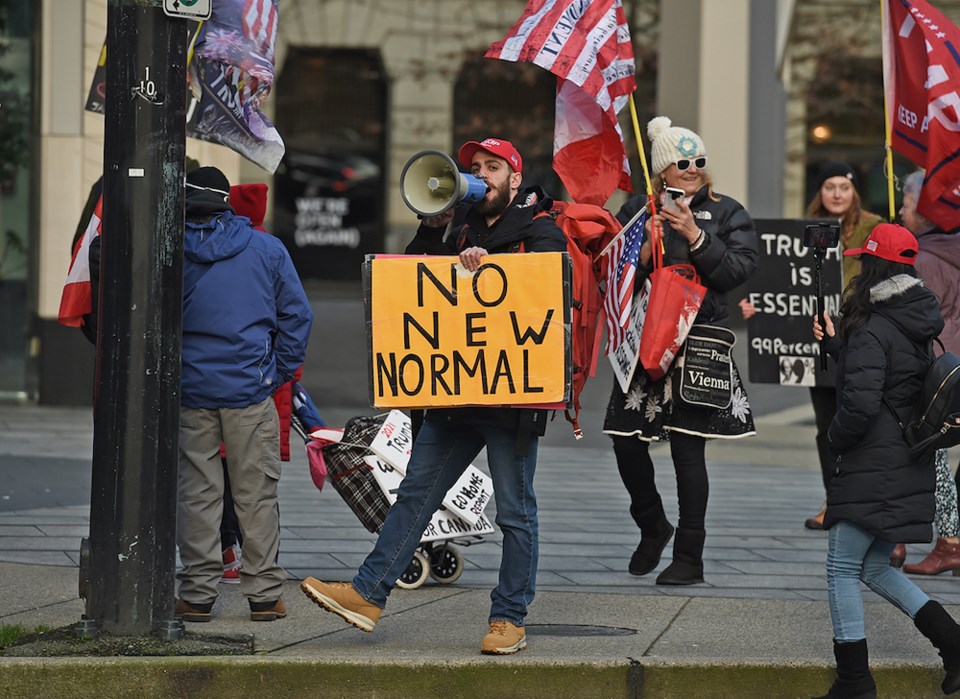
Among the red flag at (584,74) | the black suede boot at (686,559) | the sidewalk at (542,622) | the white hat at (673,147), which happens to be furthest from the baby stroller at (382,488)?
the white hat at (673,147)

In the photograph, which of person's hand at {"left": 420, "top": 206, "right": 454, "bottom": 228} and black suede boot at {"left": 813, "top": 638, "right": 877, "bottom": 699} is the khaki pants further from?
black suede boot at {"left": 813, "top": 638, "right": 877, "bottom": 699}

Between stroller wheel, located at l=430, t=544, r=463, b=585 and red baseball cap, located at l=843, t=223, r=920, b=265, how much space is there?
233 cm

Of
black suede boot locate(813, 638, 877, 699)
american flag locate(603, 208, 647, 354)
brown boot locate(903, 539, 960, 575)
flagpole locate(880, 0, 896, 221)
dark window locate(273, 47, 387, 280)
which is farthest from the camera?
dark window locate(273, 47, 387, 280)

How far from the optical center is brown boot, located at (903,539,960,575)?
303 inches

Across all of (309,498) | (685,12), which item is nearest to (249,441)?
(309,498)

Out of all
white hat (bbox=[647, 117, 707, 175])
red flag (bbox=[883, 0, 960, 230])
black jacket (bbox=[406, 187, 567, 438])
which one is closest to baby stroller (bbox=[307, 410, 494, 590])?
black jacket (bbox=[406, 187, 567, 438])

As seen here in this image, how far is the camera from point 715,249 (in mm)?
7102

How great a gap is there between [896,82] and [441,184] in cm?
298

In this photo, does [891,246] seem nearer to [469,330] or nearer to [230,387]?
[469,330]

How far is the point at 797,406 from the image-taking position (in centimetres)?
1527

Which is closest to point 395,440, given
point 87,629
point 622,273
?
point 622,273

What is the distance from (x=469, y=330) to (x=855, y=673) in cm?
176

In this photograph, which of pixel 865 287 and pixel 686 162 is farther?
pixel 686 162

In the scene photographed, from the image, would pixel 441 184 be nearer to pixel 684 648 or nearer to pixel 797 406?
pixel 684 648
